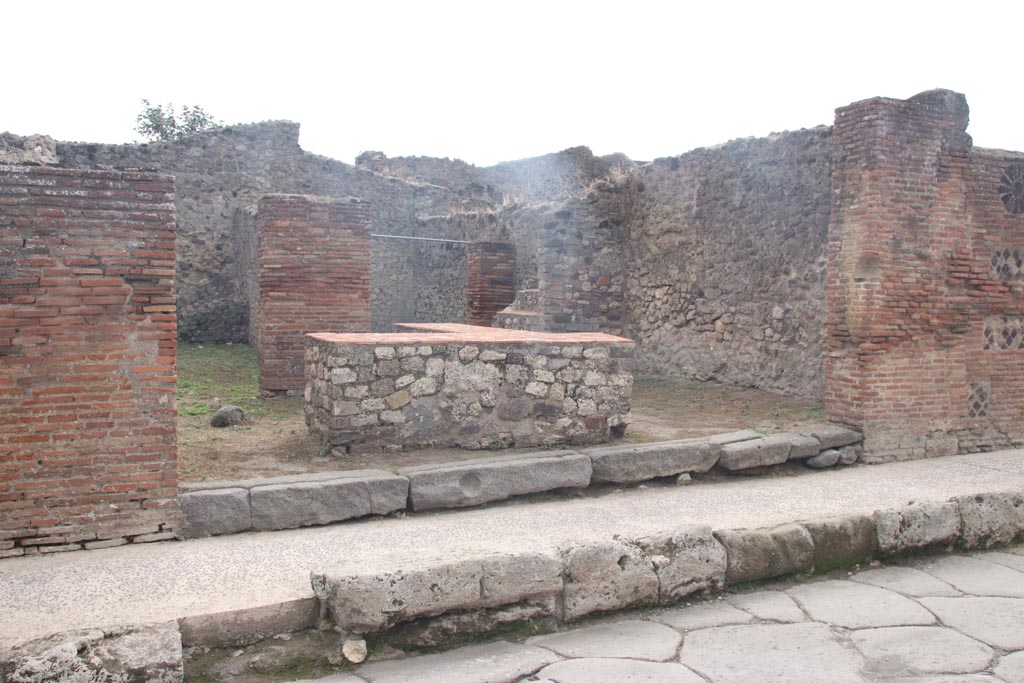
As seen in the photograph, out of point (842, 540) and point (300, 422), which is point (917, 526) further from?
point (300, 422)

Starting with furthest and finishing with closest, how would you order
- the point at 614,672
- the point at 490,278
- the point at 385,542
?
the point at 490,278 < the point at 385,542 < the point at 614,672

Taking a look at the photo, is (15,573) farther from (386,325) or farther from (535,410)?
(386,325)

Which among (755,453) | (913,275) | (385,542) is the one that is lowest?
(385,542)

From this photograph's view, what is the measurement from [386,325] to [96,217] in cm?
1261

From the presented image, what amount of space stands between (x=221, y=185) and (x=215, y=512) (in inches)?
530

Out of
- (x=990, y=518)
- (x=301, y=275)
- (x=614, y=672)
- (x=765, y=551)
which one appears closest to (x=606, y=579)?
(x=614, y=672)

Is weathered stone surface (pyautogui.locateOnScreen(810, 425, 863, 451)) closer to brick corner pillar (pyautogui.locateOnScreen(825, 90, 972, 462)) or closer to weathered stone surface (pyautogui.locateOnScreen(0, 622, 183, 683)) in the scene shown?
brick corner pillar (pyautogui.locateOnScreen(825, 90, 972, 462))

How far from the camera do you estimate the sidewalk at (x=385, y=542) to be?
3.84 m

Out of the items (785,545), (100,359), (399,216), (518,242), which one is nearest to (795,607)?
(785,545)

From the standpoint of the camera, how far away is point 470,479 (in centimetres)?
582

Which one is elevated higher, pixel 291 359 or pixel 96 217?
pixel 96 217

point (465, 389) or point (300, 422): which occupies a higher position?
point (465, 389)

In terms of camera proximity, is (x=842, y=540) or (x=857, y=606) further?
(x=842, y=540)

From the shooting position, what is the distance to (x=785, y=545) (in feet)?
15.8
